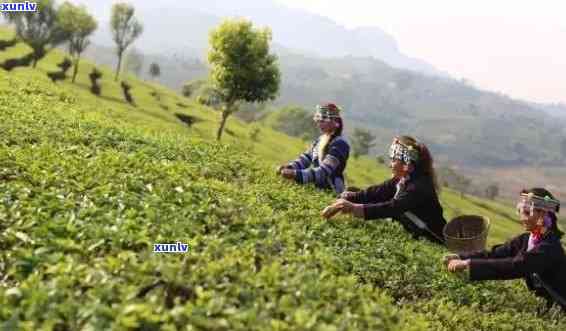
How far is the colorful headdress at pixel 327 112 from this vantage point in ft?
42.7

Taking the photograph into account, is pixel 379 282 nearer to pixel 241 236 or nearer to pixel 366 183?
pixel 241 236

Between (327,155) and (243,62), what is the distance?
A: 3755cm

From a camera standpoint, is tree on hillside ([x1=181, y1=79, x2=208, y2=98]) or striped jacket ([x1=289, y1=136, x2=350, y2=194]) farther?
tree on hillside ([x1=181, y1=79, x2=208, y2=98])

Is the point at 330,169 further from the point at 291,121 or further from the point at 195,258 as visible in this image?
the point at 291,121

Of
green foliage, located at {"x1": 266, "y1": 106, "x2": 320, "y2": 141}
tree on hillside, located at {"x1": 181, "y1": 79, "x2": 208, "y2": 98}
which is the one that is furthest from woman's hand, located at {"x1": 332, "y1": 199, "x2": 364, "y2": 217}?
green foliage, located at {"x1": 266, "y1": 106, "x2": 320, "y2": 141}

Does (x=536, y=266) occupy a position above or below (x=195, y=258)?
below

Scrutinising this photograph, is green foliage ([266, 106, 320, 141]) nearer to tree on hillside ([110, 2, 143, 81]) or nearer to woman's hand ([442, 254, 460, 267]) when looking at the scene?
tree on hillside ([110, 2, 143, 81])

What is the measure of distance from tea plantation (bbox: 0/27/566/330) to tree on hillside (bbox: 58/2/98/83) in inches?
3136

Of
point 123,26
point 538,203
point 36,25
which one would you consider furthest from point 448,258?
point 123,26

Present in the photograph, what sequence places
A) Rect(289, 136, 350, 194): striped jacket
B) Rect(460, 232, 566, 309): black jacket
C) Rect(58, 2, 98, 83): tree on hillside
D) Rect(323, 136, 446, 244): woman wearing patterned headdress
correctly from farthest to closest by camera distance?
Rect(58, 2, 98, 83): tree on hillside → Rect(289, 136, 350, 194): striped jacket → Rect(323, 136, 446, 244): woman wearing patterned headdress → Rect(460, 232, 566, 309): black jacket

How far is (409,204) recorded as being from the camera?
11.0 metres

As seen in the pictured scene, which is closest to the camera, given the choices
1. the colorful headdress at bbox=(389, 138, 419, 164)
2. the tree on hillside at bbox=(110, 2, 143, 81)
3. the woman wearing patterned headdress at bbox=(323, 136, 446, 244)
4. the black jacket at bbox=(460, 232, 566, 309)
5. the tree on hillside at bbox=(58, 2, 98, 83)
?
the black jacket at bbox=(460, 232, 566, 309)

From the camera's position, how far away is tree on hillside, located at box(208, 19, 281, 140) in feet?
162

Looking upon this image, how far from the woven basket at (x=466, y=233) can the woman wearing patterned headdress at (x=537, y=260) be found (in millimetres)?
1524
